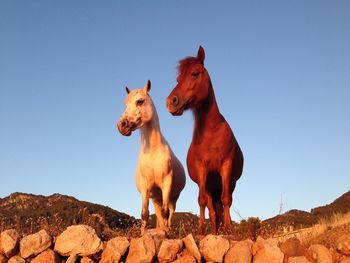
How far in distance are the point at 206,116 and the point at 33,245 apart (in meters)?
2.81

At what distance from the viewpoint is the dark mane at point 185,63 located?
19.9 feet

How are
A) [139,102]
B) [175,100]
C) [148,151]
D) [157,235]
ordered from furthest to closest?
[148,151] < [139,102] < [175,100] < [157,235]

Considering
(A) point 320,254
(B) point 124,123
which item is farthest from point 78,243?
(A) point 320,254

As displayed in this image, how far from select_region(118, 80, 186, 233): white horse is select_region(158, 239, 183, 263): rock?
5.28 ft

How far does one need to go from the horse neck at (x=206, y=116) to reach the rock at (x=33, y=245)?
2461 millimetres

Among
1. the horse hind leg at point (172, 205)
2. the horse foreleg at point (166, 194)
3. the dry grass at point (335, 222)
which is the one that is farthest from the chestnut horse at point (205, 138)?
the dry grass at point (335, 222)

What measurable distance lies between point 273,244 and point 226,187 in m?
1.17

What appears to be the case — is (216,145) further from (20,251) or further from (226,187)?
(20,251)

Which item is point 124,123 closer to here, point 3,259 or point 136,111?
point 136,111

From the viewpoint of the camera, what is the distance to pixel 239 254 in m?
4.57

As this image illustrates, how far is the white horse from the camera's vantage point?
20.8 feet

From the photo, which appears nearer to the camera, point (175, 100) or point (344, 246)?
point (344, 246)

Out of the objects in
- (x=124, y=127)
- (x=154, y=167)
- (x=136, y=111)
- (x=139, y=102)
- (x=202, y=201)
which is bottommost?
(x=202, y=201)

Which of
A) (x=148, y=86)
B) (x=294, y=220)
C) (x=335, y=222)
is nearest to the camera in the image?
(x=148, y=86)
